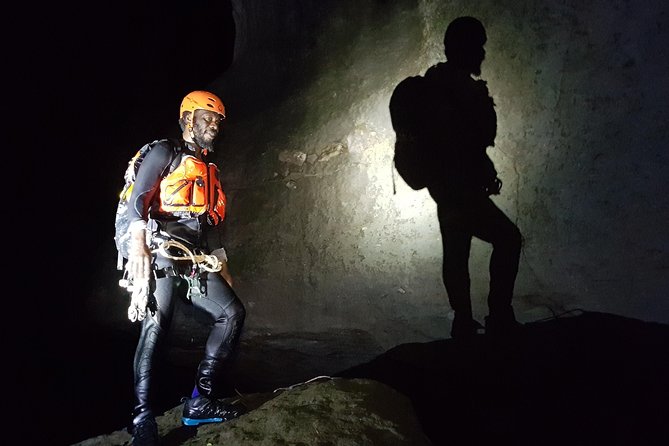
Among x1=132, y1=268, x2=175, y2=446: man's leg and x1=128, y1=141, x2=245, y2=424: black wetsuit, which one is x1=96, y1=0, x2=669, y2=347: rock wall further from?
x1=132, y1=268, x2=175, y2=446: man's leg

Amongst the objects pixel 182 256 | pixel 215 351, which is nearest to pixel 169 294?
pixel 182 256

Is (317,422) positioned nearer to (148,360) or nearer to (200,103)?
(148,360)

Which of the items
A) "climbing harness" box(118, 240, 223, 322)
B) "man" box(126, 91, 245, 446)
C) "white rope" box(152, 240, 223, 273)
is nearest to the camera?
"climbing harness" box(118, 240, 223, 322)

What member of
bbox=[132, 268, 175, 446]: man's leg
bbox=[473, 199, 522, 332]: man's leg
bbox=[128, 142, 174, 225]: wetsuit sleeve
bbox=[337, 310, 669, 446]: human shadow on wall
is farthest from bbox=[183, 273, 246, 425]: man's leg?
bbox=[473, 199, 522, 332]: man's leg

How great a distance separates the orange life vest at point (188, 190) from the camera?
10.1 feet

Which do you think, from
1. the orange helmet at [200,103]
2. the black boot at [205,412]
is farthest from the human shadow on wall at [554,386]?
the orange helmet at [200,103]

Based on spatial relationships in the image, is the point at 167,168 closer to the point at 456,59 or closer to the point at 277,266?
the point at 277,266

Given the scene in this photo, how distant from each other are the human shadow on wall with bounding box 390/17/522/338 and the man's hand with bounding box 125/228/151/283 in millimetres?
3165

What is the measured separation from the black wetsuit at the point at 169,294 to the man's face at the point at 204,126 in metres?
0.13

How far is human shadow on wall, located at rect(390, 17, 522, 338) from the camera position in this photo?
4.30 metres

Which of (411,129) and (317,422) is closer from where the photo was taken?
(317,422)

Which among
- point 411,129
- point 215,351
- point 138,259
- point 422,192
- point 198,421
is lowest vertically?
point 198,421

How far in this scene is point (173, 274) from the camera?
2973 millimetres

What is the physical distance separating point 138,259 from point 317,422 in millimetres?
1716
